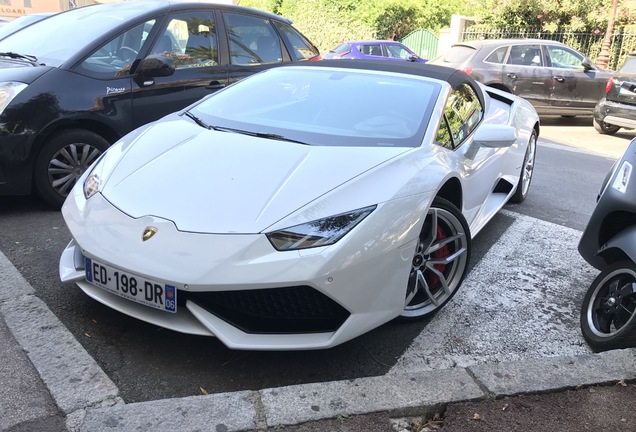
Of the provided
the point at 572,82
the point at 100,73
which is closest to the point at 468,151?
the point at 100,73

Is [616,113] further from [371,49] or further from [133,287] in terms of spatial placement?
[133,287]

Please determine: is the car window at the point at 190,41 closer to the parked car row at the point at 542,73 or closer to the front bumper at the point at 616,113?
the parked car row at the point at 542,73

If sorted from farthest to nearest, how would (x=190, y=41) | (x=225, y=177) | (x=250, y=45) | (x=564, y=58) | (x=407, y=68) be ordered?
1. (x=564, y=58)
2. (x=250, y=45)
3. (x=190, y=41)
4. (x=407, y=68)
5. (x=225, y=177)

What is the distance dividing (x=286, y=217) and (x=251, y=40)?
3714 millimetres

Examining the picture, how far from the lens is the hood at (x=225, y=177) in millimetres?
2480

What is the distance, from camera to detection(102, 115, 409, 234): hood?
248 centimetres

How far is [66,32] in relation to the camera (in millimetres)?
4801

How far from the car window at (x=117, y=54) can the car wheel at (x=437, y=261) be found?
2947mm

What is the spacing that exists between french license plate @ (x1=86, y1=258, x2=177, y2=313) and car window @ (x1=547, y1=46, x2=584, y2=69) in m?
10.4

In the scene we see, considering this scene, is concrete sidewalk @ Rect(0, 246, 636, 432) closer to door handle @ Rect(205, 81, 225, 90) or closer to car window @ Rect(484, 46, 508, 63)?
door handle @ Rect(205, 81, 225, 90)

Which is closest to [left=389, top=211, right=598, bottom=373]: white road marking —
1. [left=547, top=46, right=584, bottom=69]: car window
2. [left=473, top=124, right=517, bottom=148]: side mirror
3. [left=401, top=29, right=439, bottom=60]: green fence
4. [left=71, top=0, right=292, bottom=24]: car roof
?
[left=473, top=124, right=517, bottom=148]: side mirror

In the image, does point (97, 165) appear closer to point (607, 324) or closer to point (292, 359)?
point (292, 359)

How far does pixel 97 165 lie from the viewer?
312cm

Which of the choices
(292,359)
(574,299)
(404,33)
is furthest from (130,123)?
(404,33)
